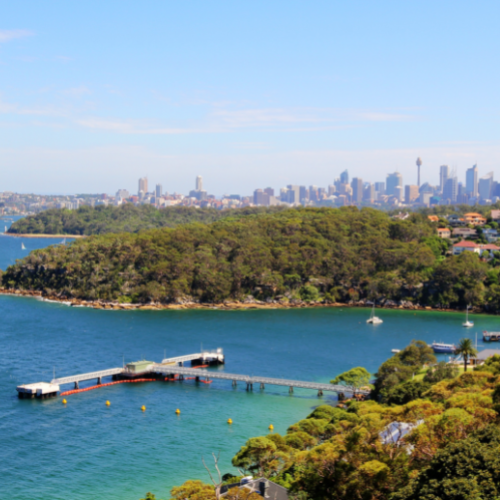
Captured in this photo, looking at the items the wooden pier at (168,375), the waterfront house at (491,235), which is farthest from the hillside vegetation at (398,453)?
the waterfront house at (491,235)

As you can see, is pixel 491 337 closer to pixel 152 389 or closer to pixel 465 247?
pixel 152 389

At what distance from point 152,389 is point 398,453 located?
1778cm

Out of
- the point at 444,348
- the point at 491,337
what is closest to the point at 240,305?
the point at 491,337

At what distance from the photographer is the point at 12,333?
42812 millimetres

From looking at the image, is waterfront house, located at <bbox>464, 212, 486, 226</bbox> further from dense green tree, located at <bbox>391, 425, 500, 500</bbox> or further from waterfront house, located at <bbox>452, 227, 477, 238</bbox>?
dense green tree, located at <bbox>391, 425, 500, 500</bbox>

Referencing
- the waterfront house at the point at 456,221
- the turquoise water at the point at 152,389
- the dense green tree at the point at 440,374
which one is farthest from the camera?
the waterfront house at the point at 456,221

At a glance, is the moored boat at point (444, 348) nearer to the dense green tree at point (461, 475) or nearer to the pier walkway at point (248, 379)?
the pier walkway at point (248, 379)

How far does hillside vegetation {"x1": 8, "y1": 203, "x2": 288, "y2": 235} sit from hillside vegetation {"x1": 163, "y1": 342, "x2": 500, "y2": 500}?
91233 millimetres

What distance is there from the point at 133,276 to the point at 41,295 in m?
8.94

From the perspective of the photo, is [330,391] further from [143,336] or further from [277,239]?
[277,239]

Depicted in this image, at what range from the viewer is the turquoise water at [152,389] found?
21.8m

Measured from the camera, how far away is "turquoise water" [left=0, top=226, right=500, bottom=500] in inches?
857

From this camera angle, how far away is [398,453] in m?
15.8

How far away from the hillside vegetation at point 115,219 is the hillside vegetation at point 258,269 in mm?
47164
